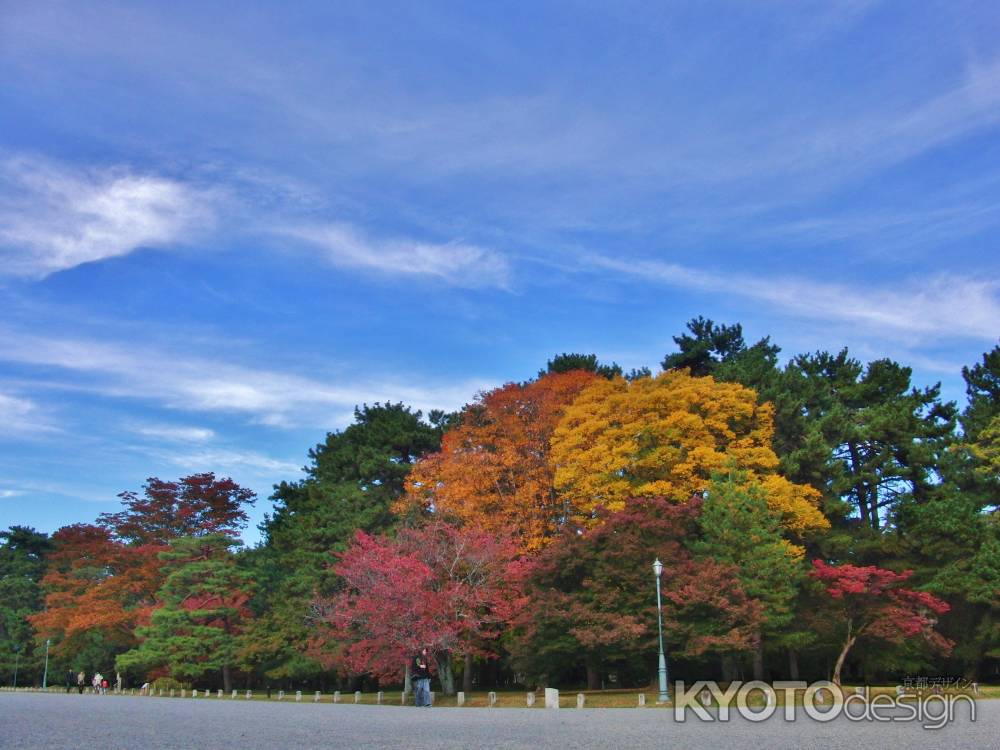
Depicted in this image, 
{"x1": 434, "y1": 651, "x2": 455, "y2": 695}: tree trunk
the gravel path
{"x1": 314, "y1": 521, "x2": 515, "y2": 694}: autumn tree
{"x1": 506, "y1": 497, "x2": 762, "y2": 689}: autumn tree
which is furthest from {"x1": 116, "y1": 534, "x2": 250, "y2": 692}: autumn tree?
the gravel path

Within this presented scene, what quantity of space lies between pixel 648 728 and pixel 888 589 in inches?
813

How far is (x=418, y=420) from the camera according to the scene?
168ft

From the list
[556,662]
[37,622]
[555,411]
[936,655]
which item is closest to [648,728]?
[556,662]

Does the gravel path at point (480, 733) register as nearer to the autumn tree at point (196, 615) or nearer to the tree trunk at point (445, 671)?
the tree trunk at point (445, 671)

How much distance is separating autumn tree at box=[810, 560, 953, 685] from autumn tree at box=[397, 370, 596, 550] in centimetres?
1140

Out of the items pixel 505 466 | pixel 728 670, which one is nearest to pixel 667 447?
pixel 505 466

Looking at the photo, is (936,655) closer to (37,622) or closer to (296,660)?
(296,660)

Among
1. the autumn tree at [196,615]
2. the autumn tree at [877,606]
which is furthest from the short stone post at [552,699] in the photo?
the autumn tree at [196,615]

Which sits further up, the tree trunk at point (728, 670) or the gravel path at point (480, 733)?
the gravel path at point (480, 733)

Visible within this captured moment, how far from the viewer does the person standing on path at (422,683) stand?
27719mm

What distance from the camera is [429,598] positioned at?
28.8 meters

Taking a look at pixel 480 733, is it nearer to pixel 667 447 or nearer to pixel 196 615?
pixel 667 447

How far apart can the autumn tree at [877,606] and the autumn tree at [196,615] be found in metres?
30.5

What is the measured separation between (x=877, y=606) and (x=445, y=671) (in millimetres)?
16653
